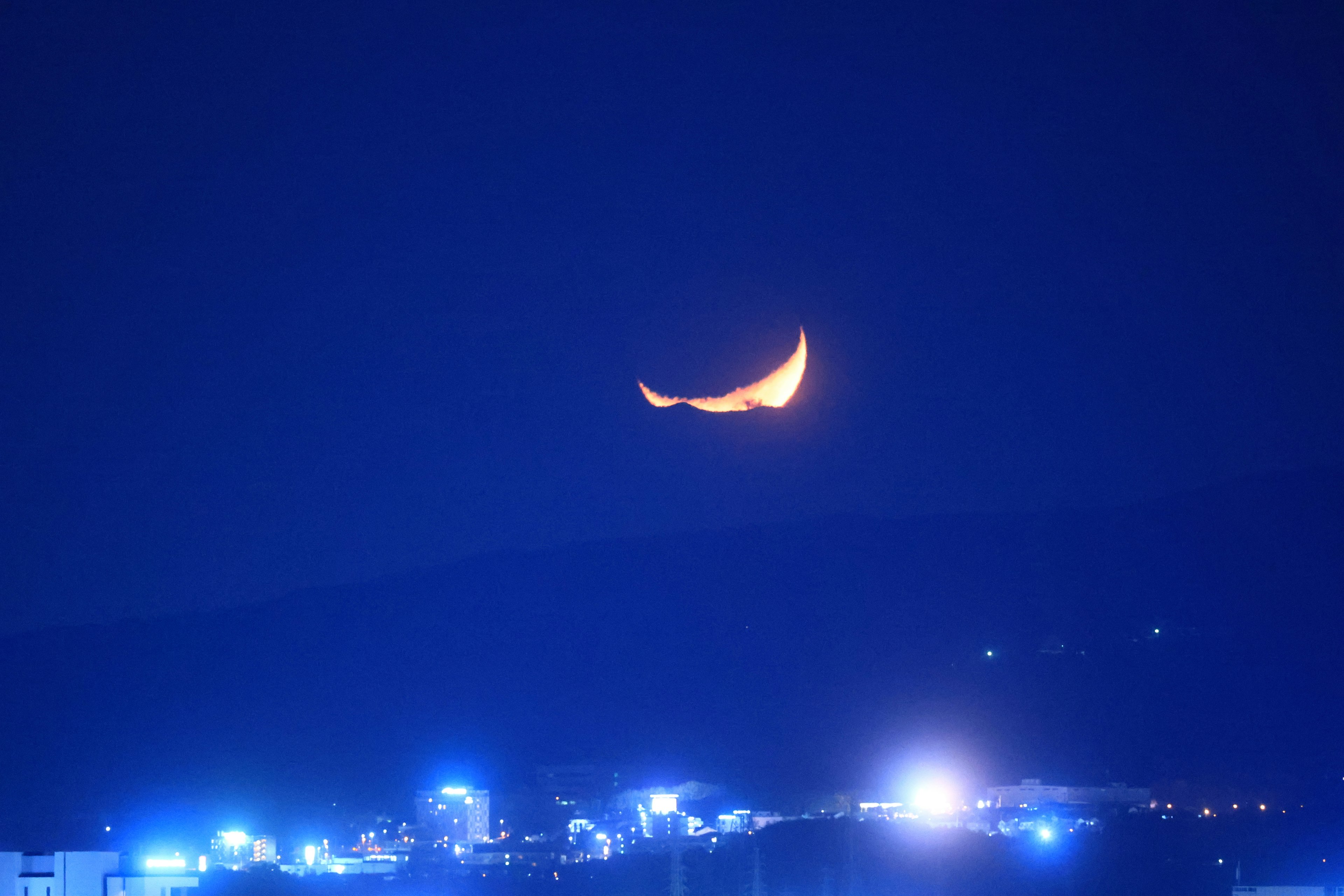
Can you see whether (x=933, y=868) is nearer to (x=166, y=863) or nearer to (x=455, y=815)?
(x=166, y=863)

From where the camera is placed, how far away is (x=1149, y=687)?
13367 millimetres

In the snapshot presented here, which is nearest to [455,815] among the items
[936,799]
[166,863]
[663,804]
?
[663,804]

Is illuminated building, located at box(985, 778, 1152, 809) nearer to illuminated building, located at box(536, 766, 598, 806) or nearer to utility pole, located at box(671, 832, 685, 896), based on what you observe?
utility pole, located at box(671, 832, 685, 896)

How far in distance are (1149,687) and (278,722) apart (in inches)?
340

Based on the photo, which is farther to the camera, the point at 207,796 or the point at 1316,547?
the point at 1316,547

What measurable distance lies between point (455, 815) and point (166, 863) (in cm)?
423

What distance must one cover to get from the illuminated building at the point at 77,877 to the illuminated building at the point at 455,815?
455 centimetres

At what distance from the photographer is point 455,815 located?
1152cm

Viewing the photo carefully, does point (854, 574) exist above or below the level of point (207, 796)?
above

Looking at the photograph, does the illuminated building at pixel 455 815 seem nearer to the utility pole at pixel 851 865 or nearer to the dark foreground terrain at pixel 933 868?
the dark foreground terrain at pixel 933 868

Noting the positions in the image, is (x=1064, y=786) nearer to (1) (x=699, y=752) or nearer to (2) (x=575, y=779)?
(1) (x=699, y=752)

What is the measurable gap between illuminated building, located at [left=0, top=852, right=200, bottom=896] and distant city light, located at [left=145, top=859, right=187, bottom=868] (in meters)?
0.49

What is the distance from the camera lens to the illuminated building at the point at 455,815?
36.8ft

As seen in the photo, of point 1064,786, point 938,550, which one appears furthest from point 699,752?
point 938,550
